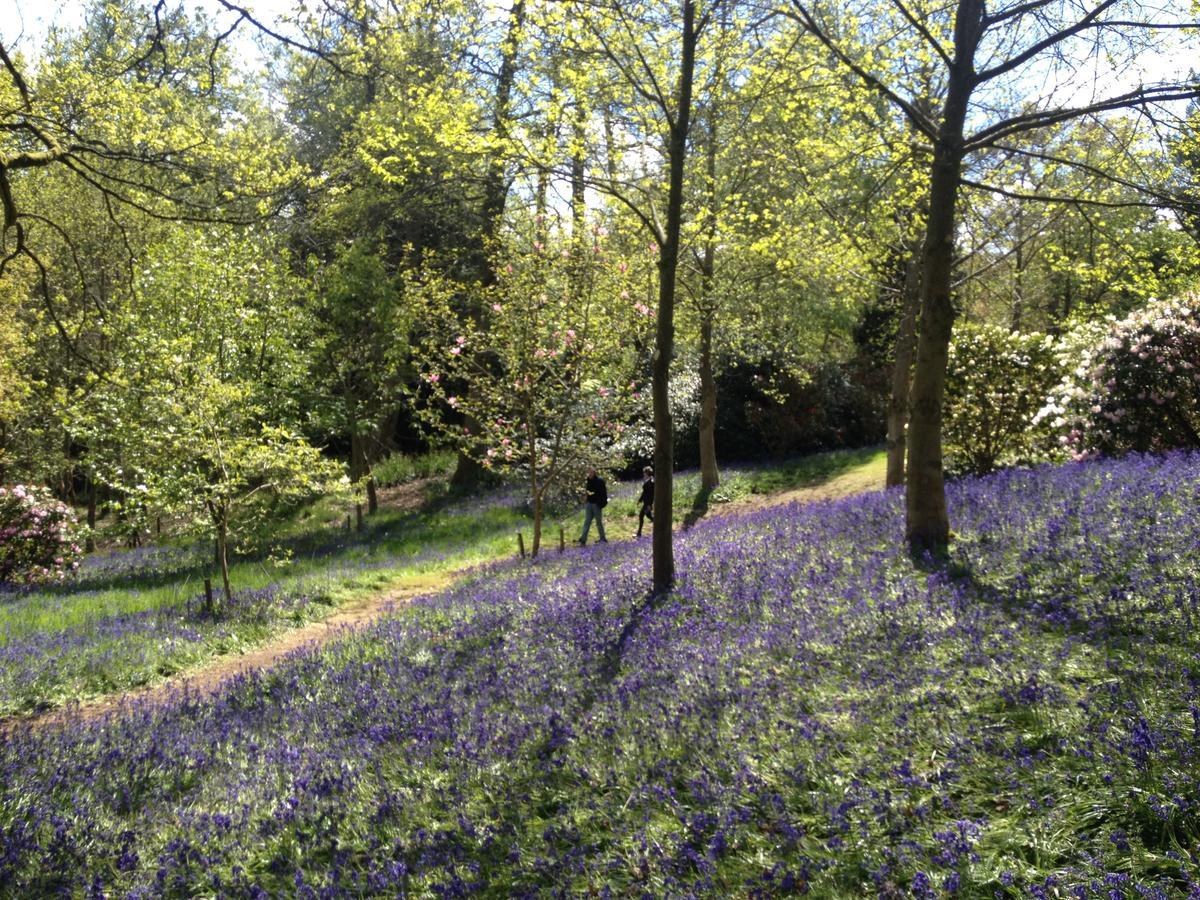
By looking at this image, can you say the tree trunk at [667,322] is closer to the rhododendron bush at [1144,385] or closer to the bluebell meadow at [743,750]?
the bluebell meadow at [743,750]

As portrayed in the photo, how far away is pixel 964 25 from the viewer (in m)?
7.35

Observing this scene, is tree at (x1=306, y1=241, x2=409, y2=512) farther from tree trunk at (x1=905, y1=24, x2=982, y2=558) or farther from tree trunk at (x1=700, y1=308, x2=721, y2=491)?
tree trunk at (x1=905, y1=24, x2=982, y2=558)

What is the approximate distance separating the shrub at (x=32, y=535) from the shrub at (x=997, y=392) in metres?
18.0

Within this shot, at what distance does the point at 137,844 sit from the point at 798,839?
406 cm

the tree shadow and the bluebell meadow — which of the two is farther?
the tree shadow

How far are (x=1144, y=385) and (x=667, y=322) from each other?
6.62m

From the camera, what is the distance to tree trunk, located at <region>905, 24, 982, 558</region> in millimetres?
7352

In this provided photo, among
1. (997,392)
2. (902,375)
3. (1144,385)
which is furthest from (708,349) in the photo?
(1144,385)

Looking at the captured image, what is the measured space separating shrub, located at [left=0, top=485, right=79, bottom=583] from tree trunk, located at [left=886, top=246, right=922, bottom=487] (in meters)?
17.0

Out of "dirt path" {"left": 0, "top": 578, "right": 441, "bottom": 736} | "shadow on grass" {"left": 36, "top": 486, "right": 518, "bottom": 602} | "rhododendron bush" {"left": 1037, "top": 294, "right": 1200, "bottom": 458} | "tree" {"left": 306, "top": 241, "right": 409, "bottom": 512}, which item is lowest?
"dirt path" {"left": 0, "top": 578, "right": 441, "bottom": 736}

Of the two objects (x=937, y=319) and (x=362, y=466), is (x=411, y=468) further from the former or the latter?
(x=937, y=319)

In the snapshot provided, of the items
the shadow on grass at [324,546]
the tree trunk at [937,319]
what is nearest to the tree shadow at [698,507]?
the shadow on grass at [324,546]

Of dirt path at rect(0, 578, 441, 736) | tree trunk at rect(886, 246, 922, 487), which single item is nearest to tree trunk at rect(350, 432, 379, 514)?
dirt path at rect(0, 578, 441, 736)

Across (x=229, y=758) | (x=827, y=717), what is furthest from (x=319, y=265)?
(x=827, y=717)
